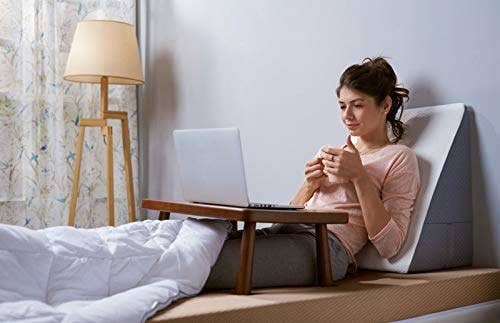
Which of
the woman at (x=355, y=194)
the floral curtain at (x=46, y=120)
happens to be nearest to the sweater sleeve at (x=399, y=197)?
the woman at (x=355, y=194)

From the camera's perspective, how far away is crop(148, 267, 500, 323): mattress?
160 cm

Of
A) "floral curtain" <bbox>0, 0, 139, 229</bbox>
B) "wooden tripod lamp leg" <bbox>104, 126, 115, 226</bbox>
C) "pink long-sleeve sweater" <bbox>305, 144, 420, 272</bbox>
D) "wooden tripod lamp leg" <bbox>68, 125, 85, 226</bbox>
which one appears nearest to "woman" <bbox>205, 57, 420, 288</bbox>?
"pink long-sleeve sweater" <bbox>305, 144, 420, 272</bbox>

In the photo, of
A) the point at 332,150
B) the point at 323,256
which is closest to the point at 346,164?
the point at 332,150

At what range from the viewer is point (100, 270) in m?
1.67

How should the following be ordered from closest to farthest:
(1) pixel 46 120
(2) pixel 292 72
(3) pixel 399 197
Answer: (3) pixel 399 197 < (2) pixel 292 72 < (1) pixel 46 120

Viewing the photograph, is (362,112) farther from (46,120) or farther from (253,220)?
(46,120)

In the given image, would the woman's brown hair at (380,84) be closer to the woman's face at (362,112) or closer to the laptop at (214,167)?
the woman's face at (362,112)

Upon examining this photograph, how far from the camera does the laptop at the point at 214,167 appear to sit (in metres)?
1.85

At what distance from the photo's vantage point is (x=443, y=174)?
7.22ft

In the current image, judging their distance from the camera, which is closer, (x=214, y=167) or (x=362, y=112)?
(x=214, y=167)

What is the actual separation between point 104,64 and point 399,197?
2.04m

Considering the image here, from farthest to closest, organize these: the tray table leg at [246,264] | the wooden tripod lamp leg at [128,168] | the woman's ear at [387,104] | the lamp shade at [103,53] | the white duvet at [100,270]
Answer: the wooden tripod lamp leg at [128,168] → the lamp shade at [103,53] → the woman's ear at [387,104] → the tray table leg at [246,264] → the white duvet at [100,270]

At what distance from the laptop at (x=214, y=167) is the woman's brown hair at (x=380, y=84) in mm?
551

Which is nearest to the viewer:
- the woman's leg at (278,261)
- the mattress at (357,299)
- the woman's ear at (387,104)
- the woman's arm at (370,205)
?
the mattress at (357,299)
